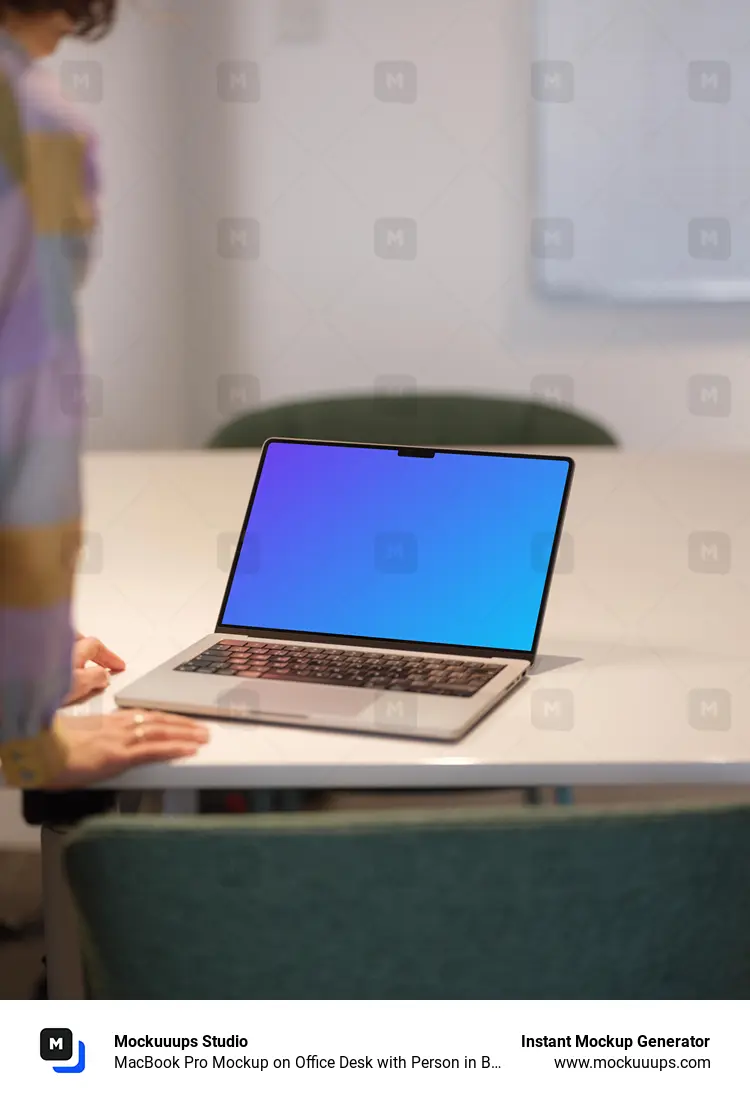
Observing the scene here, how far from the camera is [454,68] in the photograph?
3.21 meters

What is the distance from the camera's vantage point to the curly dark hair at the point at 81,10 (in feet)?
2.51

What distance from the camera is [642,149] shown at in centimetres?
322

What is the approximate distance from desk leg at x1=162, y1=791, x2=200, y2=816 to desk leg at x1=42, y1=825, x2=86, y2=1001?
0.42ft

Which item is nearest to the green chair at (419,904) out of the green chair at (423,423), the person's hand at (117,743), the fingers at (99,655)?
the person's hand at (117,743)

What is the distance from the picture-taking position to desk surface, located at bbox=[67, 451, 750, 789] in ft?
3.25

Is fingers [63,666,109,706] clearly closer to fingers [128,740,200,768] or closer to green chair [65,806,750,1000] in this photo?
fingers [128,740,200,768]

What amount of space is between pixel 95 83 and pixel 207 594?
207cm

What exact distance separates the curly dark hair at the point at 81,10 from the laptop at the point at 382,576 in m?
0.52

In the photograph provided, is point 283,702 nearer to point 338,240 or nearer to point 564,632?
point 564,632

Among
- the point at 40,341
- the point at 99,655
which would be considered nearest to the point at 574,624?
the point at 99,655

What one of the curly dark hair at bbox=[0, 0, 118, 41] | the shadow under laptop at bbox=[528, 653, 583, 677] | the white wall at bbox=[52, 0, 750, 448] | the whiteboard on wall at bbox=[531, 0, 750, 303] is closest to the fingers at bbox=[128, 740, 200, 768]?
the shadow under laptop at bbox=[528, 653, 583, 677]
